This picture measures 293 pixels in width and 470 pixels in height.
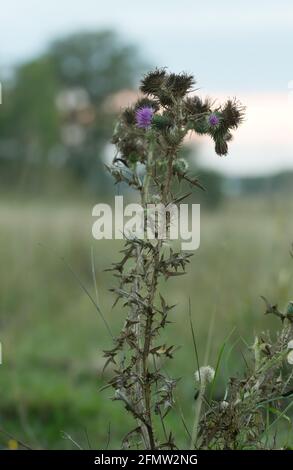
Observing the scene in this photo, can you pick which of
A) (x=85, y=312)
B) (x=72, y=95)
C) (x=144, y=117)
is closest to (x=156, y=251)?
(x=144, y=117)

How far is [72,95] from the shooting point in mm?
72938

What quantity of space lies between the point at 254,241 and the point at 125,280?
7.78 metres

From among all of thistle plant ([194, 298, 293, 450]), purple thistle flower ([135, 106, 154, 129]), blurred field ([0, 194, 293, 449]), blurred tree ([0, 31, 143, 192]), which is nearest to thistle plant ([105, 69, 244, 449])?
purple thistle flower ([135, 106, 154, 129])

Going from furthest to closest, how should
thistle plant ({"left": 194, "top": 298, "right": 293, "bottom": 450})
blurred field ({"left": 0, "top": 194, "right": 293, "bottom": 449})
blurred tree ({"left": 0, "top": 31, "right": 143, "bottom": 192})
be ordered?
blurred tree ({"left": 0, "top": 31, "right": 143, "bottom": 192}) → blurred field ({"left": 0, "top": 194, "right": 293, "bottom": 449}) → thistle plant ({"left": 194, "top": 298, "right": 293, "bottom": 450})

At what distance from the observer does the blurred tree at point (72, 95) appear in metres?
59.9

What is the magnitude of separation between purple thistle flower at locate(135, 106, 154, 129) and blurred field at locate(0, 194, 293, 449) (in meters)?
1.64

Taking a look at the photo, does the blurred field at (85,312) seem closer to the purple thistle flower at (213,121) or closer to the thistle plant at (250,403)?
the thistle plant at (250,403)

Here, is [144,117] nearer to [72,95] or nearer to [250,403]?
[250,403]

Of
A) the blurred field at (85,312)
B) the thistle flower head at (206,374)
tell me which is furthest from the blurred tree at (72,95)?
the thistle flower head at (206,374)

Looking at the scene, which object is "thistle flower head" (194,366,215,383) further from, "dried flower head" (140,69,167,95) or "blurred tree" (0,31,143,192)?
"blurred tree" (0,31,143,192)

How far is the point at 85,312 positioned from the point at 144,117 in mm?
6734

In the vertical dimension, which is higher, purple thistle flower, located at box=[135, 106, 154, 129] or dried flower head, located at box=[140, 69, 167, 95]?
dried flower head, located at box=[140, 69, 167, 95]

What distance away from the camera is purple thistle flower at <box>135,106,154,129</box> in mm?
2236

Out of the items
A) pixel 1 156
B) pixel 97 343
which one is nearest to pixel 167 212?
pixel 97 343
